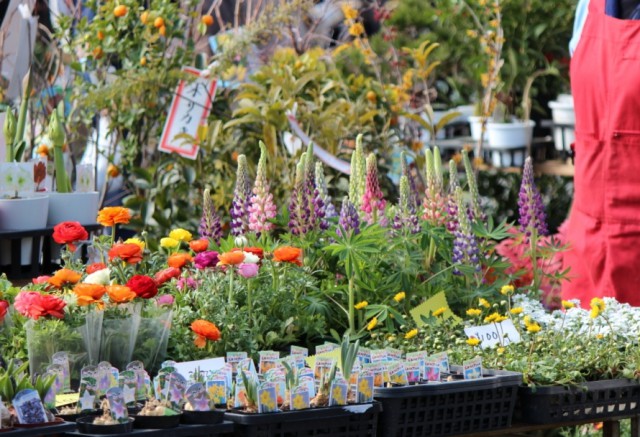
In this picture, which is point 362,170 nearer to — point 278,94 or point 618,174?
point 618,174

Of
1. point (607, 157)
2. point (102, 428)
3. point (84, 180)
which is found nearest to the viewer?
point (102, 428)

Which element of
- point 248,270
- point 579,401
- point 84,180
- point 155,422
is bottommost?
point 579,401

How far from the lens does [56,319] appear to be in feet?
6.67

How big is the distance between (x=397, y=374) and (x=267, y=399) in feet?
1.00

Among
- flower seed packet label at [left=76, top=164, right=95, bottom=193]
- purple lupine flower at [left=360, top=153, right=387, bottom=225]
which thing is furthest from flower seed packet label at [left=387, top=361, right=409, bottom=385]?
flower seed packet label at [left=76, top=164, right=95, bottom=193]

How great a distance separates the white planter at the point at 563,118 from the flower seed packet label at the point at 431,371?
2938 mm

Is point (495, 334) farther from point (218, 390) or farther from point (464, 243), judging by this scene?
point (218, 390)

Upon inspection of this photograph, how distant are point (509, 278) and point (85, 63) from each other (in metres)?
1.99

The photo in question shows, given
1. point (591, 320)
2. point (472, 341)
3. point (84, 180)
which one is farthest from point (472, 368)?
point (84, 180)

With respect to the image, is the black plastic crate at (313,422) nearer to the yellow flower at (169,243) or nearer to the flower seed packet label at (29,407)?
the flower seed packet label at (29,407)

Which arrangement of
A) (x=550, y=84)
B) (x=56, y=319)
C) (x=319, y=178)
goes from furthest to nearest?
→ (x=550, y=84)
(x=319, y=178)
(x=56, y=319)

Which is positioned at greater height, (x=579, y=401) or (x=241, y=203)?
(x=241, y=203)

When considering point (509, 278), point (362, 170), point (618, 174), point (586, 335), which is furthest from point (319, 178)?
point (618, 174)

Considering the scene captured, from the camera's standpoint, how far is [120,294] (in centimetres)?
205
